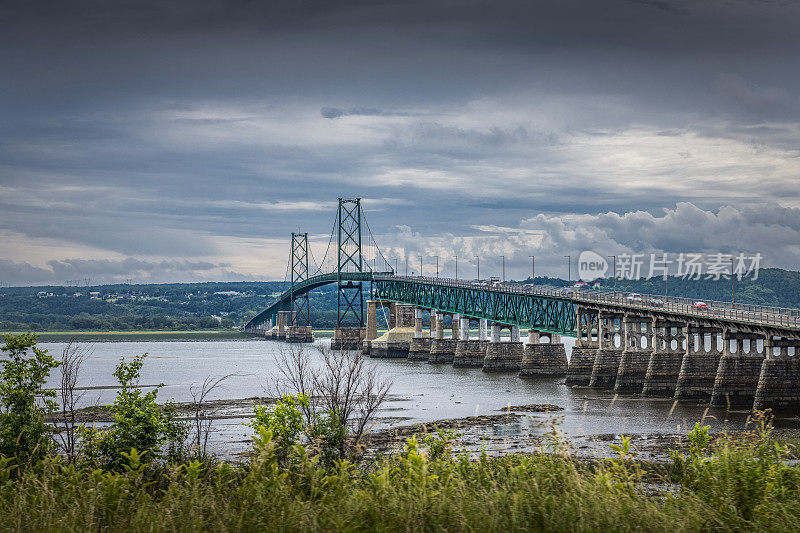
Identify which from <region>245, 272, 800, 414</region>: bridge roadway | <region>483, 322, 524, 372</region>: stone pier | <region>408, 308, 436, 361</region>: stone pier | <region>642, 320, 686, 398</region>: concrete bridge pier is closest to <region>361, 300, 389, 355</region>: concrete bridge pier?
<region>245, 272, 800, 414</region>: bridge roadway

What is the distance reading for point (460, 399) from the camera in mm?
71188

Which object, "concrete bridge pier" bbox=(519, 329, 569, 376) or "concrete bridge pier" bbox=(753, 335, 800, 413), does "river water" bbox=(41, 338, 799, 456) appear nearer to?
"concrete bridge pier" bbox=(753, 335, 800, 413)

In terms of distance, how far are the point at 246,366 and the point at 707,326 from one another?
72453 millimetres

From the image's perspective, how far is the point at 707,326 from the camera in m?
65.8

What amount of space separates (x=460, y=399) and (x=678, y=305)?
21.4 metres

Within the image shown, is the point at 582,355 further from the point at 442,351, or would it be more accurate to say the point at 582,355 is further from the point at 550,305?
the point at 442,351

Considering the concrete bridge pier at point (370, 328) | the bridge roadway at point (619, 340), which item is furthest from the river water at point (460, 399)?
the concrete bridge pier at point (370, 328)

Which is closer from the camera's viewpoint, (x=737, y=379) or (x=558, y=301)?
(x=737, y=379)

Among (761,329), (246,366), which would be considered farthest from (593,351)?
(246,366)

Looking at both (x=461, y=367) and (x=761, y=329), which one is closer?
(x=761, y=329)

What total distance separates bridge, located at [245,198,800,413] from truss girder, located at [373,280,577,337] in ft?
0.57

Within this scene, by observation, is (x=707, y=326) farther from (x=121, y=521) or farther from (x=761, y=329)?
(x=121, y=521)

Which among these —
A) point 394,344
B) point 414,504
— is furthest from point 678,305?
point 394,344

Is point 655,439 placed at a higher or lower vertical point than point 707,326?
lower
